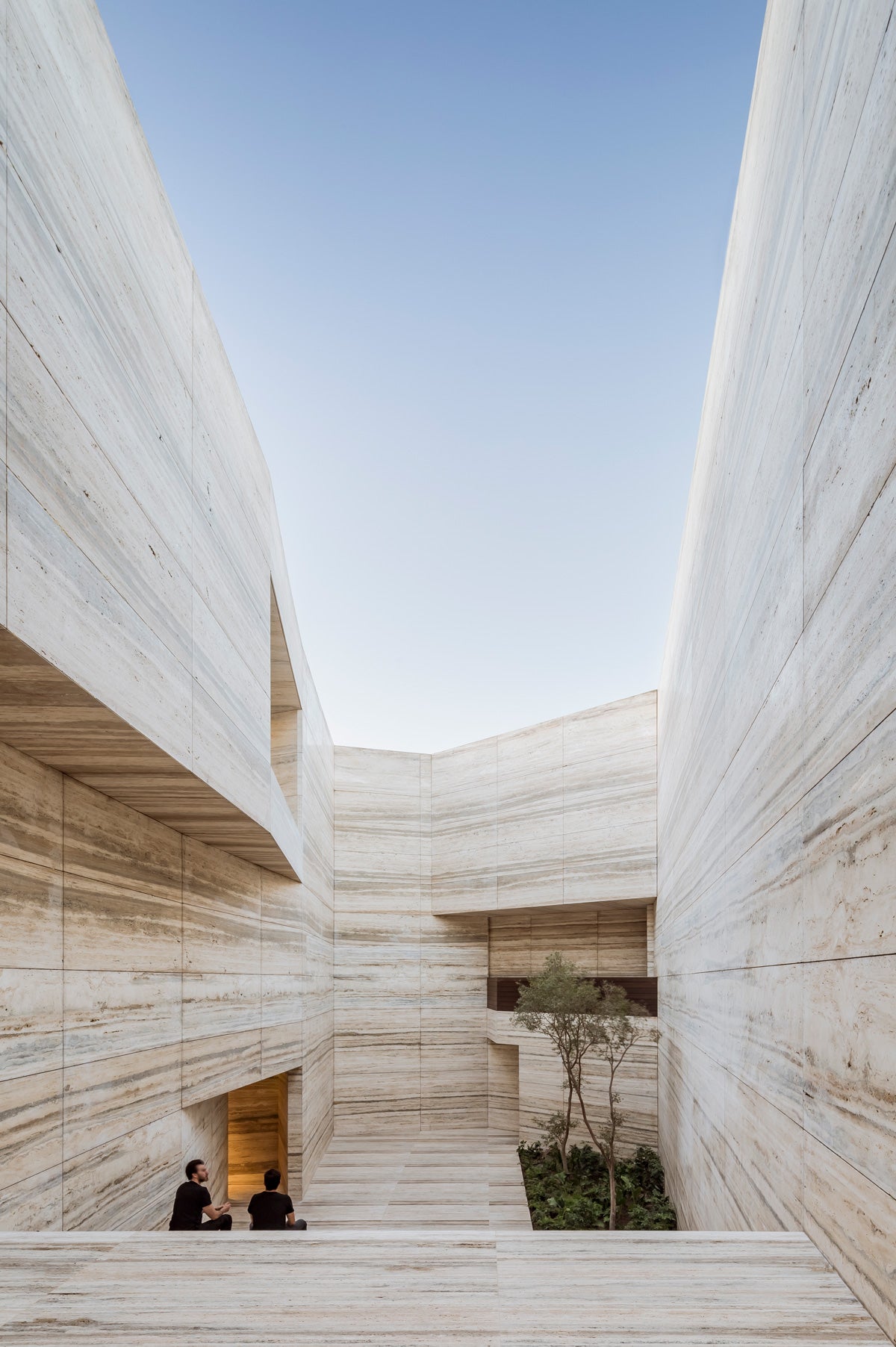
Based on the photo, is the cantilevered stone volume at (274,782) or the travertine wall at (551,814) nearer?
the cantilevered stone volume at (274,782)

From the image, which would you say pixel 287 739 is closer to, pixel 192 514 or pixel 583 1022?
pixel 583 1022

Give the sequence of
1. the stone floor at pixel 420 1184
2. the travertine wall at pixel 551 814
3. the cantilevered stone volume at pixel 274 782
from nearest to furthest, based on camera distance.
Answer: the cantilevered stone volume at pixel 274 782, the stone floor at pixel 420 1184, the travertine wall at pixel 551 814

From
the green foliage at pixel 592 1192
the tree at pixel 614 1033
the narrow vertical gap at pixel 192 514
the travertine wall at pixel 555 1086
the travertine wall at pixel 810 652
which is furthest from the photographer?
the travertine wall at pixel 555 1086

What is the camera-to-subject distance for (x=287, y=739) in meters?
10.4

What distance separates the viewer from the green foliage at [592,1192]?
8820 millimetres

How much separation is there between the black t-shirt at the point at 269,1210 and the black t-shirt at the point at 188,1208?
1.57 ft

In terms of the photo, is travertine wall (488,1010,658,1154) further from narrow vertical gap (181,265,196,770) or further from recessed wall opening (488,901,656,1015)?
narrow vertical gap (181,265,196,770)

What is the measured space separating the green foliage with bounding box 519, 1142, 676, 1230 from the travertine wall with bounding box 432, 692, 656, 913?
304 centimetres

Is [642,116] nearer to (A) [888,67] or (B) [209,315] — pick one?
(B) [209,315]

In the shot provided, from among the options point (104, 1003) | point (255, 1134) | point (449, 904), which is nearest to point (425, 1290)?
point (104, 1003)

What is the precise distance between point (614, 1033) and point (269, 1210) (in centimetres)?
564

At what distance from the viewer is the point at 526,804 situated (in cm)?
1291

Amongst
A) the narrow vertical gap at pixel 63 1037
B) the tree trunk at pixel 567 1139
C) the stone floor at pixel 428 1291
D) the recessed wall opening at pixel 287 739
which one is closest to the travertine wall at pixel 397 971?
the tree trunk at pixel 567 1139

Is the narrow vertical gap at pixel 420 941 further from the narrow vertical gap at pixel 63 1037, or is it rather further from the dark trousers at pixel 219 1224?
the narrow vertical gap at pixel 63 1037
